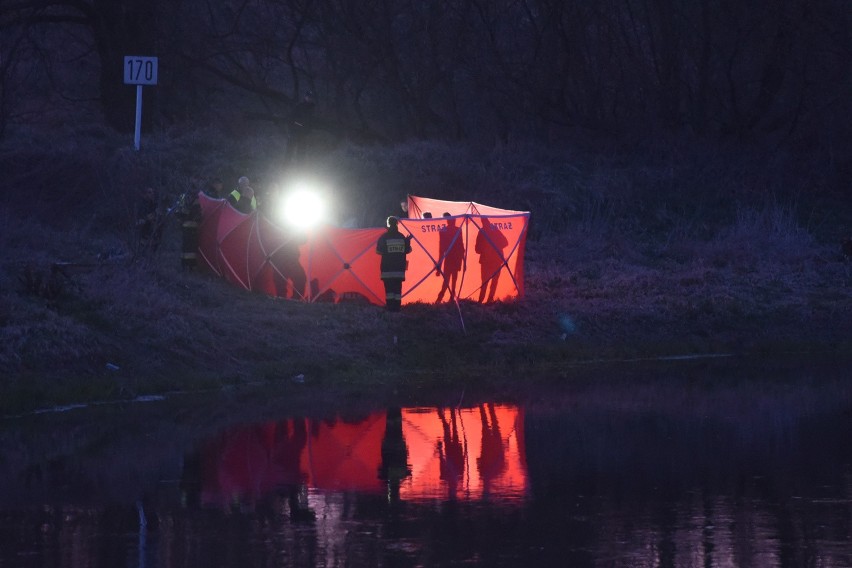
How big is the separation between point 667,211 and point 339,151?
8.44m

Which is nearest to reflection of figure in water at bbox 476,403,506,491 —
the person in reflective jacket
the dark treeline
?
the person in reflective jacket

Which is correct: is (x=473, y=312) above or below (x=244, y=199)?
below

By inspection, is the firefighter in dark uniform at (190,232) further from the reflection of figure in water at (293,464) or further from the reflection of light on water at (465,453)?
the reflection of figure in water at (293,464)

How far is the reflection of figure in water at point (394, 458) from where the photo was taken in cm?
1214

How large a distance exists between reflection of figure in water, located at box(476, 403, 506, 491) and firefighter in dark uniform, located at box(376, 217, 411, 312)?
719 cm

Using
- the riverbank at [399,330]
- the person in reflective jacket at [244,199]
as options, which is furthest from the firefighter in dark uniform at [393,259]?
the person in reflective jacket at [244,199]

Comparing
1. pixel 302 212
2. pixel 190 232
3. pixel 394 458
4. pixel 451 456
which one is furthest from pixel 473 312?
pixel 394 458

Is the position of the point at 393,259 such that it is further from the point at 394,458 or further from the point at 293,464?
the point at 293,464

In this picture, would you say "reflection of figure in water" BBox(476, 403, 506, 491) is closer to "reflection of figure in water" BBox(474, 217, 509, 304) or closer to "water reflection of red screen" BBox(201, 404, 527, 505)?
"water reflection of red screen" BBox(201, 404, 527, 505)

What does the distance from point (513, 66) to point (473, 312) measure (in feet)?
54.7

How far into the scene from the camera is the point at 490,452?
13.6 metres

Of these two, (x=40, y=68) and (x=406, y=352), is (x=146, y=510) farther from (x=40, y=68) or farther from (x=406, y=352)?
(x=40, y=68)

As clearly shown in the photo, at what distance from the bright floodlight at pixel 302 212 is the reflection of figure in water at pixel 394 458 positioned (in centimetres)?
971

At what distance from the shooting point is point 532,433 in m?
14.8
